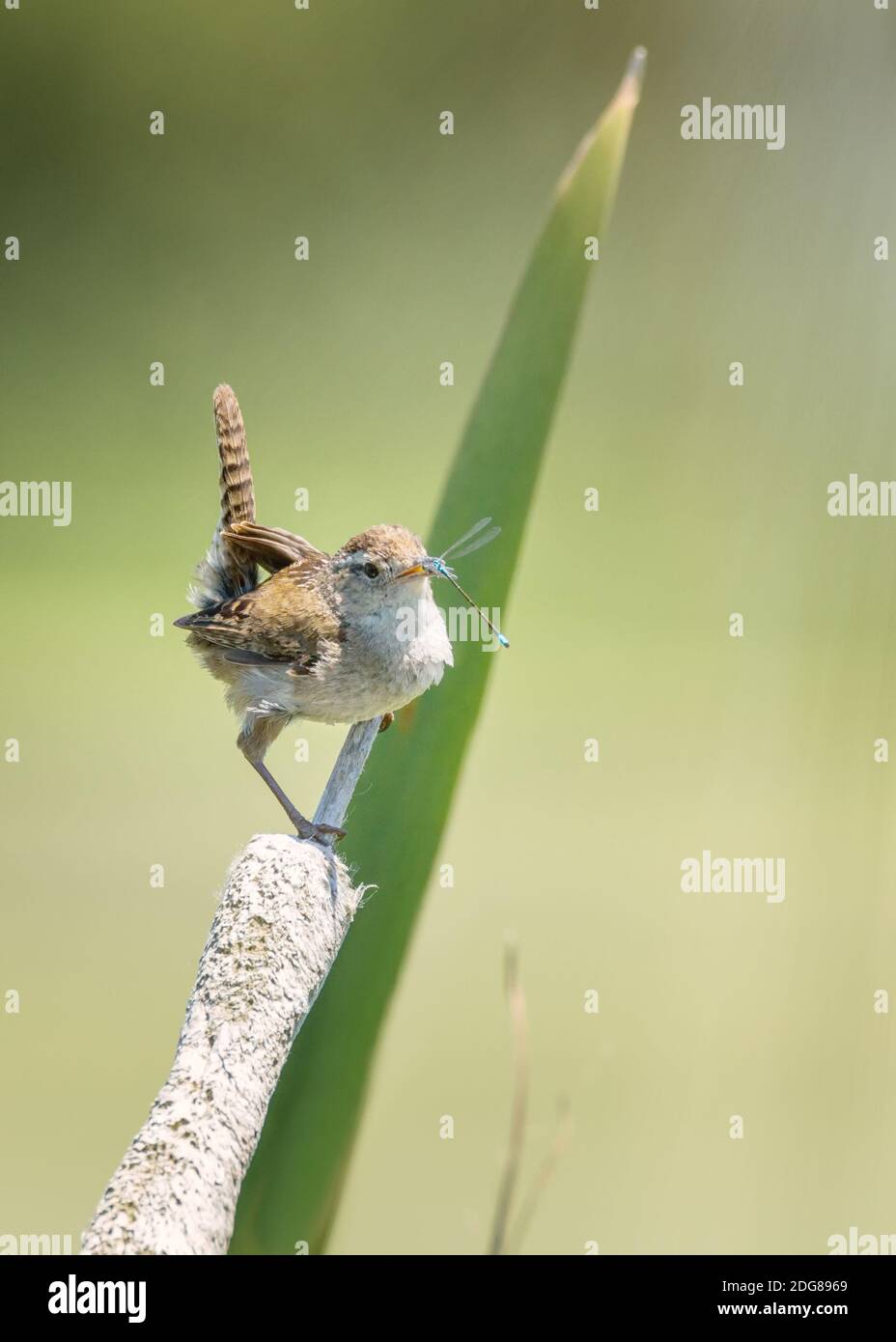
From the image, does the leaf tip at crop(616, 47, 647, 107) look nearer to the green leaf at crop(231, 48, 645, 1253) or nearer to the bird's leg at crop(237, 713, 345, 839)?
the green leaf at crop(231, 48, 645, 1253)

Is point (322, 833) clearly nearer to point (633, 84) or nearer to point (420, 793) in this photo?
point (420, 793)

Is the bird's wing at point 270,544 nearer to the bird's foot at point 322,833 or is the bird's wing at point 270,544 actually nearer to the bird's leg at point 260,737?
the bird's leg at point 260,737

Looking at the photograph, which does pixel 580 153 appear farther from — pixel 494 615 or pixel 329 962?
pixel 329 962

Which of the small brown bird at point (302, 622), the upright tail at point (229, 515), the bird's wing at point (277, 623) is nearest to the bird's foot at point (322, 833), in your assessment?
the small brown bird at point (302, 622)

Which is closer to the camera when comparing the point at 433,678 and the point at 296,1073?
the point at 296,1073

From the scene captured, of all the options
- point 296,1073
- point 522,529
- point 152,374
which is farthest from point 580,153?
point 152,374

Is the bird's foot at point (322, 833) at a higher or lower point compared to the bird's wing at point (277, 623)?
lower
